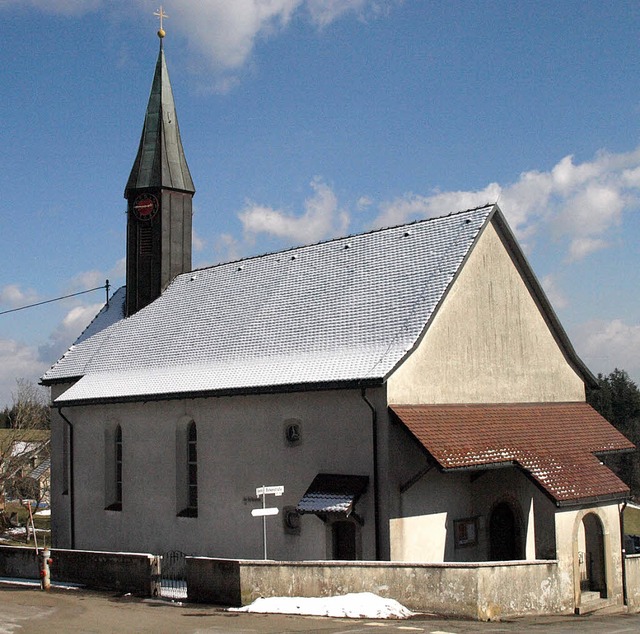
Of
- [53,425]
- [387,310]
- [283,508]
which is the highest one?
[387,310]

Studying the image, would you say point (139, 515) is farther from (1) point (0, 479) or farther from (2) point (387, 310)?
(1) point (0, 479)

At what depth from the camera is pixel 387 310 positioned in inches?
799

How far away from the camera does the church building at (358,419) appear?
18219mm

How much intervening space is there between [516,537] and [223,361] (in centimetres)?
867

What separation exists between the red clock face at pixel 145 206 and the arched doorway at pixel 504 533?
16.3m

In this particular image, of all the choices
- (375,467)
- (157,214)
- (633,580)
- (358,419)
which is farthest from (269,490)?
(157,214)

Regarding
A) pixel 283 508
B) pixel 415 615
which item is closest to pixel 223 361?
pixel 283 508

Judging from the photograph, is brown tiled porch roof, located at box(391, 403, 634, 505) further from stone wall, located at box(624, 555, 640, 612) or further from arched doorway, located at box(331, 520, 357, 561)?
arched doorway, located at box(331, 520, 357, 561)

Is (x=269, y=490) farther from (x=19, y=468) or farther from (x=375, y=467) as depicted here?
(x=19, y=468)

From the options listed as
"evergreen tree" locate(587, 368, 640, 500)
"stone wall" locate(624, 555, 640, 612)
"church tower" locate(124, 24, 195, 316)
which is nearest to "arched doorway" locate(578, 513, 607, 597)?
"stone wall" locate(624, 555, 640, 612)

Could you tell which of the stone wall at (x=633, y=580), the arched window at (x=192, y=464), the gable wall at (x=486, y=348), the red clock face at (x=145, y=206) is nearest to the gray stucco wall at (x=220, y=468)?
the arched window at (x=192, y=464)

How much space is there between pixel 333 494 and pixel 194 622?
4.95 metres

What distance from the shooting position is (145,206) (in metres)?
29.7

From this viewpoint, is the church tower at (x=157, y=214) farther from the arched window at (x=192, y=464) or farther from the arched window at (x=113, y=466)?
the arched window at (x=192, y=464)
